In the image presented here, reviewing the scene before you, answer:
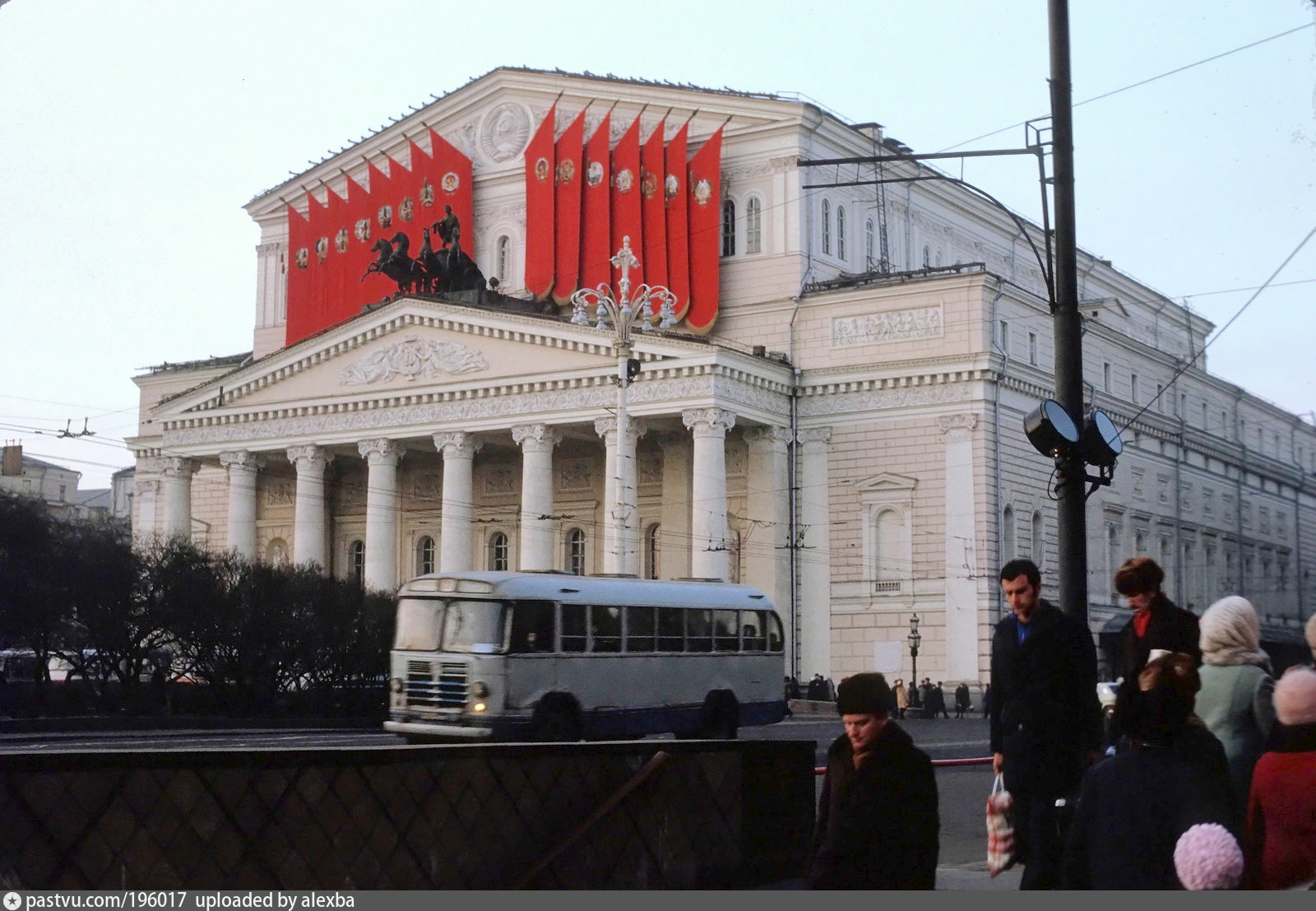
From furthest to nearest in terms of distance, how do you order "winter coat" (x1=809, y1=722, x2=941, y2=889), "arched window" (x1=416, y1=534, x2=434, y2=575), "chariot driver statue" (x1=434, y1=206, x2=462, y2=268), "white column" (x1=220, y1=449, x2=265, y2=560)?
"arched window" (x1=416, y1=534, x2=434, y2=575) < "white column" (x1=220, y1=449, x2=265, y2=560) < "chariot driver statue" (x1=434, y1=206, x2=462, y2=268) < "winter coat" (x1=809, y1=722, x2=941, y2=889)

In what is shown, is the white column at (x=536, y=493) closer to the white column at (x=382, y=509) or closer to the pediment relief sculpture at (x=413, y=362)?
the pediment relief sculpture at (x=413, y=362)

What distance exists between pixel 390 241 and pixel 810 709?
25.9 metres

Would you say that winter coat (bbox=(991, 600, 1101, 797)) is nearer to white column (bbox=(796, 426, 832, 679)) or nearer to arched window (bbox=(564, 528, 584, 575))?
white column (bbox=(796, 426, 832, 679))

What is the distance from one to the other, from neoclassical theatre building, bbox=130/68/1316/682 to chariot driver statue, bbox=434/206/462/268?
124 mm

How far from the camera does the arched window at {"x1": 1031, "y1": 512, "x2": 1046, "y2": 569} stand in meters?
57.1

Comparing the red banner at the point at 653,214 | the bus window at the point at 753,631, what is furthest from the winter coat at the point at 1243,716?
the red banner at the point at 653,214

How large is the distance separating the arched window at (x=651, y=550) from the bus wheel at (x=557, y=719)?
33733 millimetres

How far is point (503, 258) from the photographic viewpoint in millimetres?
68062

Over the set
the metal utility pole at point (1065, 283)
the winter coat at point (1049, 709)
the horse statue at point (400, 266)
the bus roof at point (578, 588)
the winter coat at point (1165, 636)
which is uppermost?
the horse statue at point (400, 266)

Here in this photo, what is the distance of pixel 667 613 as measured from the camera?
2939cm

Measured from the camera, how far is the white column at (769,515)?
57688mm

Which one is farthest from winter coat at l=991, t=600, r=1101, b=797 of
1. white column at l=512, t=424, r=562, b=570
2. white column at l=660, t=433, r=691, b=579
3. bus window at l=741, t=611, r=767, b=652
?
white column at l=660, t=433, r=691, b=579

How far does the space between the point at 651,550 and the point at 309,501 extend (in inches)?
531

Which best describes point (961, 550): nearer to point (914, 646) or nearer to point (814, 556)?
point (914, 646)
